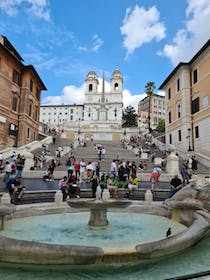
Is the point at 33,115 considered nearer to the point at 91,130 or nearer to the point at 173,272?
the point at 91,130

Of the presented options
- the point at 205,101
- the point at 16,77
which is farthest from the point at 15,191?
the point at 16,77

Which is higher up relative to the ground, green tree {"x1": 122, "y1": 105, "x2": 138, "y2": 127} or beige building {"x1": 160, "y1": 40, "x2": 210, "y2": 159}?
green tree {"x1": 122, "y1": 105, "x2": 138, "y2": 127}

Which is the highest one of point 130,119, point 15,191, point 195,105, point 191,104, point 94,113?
point 94,113

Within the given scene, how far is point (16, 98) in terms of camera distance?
32.4 meters

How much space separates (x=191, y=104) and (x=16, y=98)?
23482 mm

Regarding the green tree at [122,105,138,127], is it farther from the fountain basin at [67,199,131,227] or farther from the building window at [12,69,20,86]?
the fountain basin at [67,199,131,227]

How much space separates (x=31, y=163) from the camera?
20.1 metres

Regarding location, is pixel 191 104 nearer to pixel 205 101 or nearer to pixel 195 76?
Answer: pixel 195 76

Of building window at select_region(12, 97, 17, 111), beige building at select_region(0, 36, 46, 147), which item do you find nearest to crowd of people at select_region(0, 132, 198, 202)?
beige building at select_region(0, 36, 46, 147)

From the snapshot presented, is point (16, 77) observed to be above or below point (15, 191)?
above

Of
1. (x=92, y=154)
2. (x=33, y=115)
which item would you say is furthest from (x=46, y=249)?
(x=33, y=115)

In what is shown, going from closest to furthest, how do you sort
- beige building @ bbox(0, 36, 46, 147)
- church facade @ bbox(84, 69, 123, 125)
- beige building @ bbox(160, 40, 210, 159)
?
beige building @ bbox(160, 40, 210, 159)
beige building @ bbox(0, 36, 46, 147)
church facade @ bbox(84, 69, 123, 125)

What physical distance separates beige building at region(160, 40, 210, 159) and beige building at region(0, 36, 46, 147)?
68.4 ft

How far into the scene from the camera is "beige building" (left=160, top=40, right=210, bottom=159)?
26.2m
